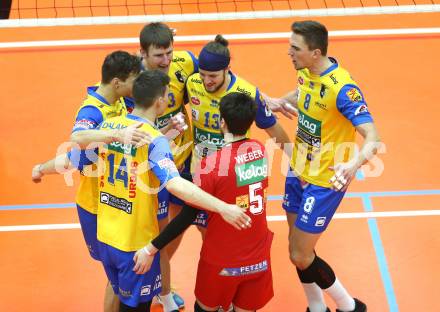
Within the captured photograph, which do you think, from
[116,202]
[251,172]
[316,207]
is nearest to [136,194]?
[116,202]

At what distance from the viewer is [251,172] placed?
6.46 m

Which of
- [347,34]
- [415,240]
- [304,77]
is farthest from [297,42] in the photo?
[347,34]

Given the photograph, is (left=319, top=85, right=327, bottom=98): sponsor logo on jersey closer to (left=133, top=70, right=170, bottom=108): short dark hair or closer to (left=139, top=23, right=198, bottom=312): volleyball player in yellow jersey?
(left=139, top=23, right=198, bottom=312): volleyball player in yellow jersey

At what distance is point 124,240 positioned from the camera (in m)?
6.64

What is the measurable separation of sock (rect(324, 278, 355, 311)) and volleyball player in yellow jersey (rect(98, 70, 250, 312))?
2.01 metres

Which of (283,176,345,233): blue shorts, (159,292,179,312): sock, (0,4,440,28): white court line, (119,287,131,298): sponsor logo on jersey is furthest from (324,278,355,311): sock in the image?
(0,4,440,28): white court line

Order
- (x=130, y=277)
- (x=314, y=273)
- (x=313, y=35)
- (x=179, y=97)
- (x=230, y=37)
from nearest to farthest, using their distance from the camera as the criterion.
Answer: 1. (x=130, y=277)
2. (x=313, y=35)
3. (x=314, y=273)
4. (x=179, y=97)
5. (x=230, y=37)

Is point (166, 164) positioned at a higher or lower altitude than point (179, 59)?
lower

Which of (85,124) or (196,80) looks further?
(196,80)

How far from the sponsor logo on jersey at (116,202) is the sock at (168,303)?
6.24 ft

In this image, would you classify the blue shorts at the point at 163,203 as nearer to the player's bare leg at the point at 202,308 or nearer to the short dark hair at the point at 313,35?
the player's bare leg at the point at 202,308

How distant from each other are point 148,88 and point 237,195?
3.93 feet

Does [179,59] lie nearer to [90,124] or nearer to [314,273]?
[90,124]

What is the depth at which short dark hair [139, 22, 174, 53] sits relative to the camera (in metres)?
7.59
